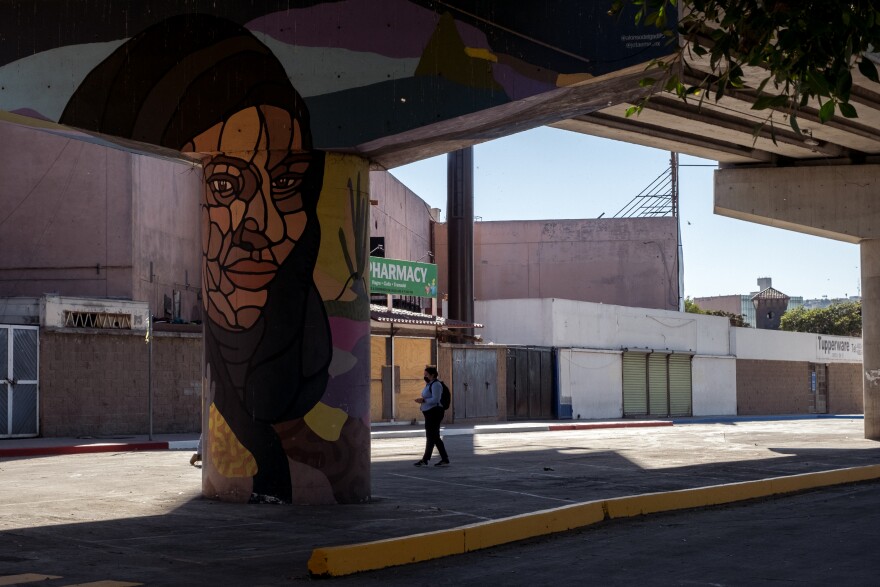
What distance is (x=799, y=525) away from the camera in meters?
11.4

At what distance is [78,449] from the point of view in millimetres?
23203

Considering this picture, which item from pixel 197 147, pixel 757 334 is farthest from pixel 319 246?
pixel 757 334

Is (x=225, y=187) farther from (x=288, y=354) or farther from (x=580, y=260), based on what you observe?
(x=580, y=260)

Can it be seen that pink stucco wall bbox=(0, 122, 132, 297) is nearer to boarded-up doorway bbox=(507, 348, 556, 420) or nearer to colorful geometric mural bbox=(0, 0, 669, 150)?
boarded-up doorway bbox=(507, 348, 556, 420)

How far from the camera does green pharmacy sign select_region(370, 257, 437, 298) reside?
3494 centimetres

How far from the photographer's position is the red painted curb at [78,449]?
880 inches

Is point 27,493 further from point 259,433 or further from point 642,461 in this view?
point 642,461

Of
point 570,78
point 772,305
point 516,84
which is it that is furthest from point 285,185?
point 772,305

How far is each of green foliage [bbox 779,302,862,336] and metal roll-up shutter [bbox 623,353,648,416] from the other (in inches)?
2195

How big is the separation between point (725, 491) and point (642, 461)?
575cm

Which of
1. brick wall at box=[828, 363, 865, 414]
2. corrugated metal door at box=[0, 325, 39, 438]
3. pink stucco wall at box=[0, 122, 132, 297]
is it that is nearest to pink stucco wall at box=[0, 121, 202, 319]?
pink stucco wall at box=[0, 122, 132, 297]

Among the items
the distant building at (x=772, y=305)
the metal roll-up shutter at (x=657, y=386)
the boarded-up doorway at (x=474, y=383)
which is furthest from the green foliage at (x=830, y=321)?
the boarded-up doorway at (x=474, y=383)

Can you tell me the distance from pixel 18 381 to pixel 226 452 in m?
16.0

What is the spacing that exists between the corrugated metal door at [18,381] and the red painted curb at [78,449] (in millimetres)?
3660
